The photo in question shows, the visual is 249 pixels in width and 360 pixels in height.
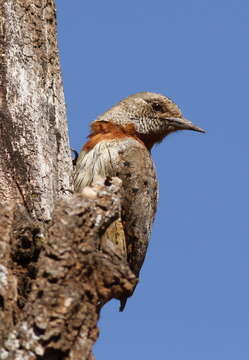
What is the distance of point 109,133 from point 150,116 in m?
0.88

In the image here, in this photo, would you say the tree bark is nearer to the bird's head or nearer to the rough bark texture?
the rough bark texture

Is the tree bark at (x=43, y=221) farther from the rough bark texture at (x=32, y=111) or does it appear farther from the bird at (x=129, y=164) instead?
the bird at (x=129, y=164)

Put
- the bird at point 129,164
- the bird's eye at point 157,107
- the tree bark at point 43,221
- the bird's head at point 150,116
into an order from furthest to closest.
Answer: the bird's eye at point 157,107 < the bird's head at point 150,116 < the bird at point 129,164 < the tree bark at point 43,221

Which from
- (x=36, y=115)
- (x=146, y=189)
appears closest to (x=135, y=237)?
(x=146, y=189)

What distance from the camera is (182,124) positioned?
9.69m

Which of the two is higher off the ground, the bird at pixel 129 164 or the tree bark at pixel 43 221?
the bird at pixel 129 164

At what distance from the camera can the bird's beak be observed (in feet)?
31.6

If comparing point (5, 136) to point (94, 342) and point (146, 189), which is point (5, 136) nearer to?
point (94, 342)

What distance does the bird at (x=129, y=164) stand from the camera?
8281mm

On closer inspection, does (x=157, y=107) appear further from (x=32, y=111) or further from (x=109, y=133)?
(x=32, y=111)

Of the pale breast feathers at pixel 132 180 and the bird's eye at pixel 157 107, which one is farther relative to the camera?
the bird's eye at pixel 157 107

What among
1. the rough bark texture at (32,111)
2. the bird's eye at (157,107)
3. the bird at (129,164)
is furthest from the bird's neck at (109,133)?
the rough bark texture at (32,111)

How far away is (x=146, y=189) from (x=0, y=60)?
2.81m

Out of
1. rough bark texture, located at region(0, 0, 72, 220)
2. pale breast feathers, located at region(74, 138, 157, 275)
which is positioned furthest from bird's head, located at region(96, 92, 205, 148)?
rough bark texture, located at region(0, 0, 72, 220)
